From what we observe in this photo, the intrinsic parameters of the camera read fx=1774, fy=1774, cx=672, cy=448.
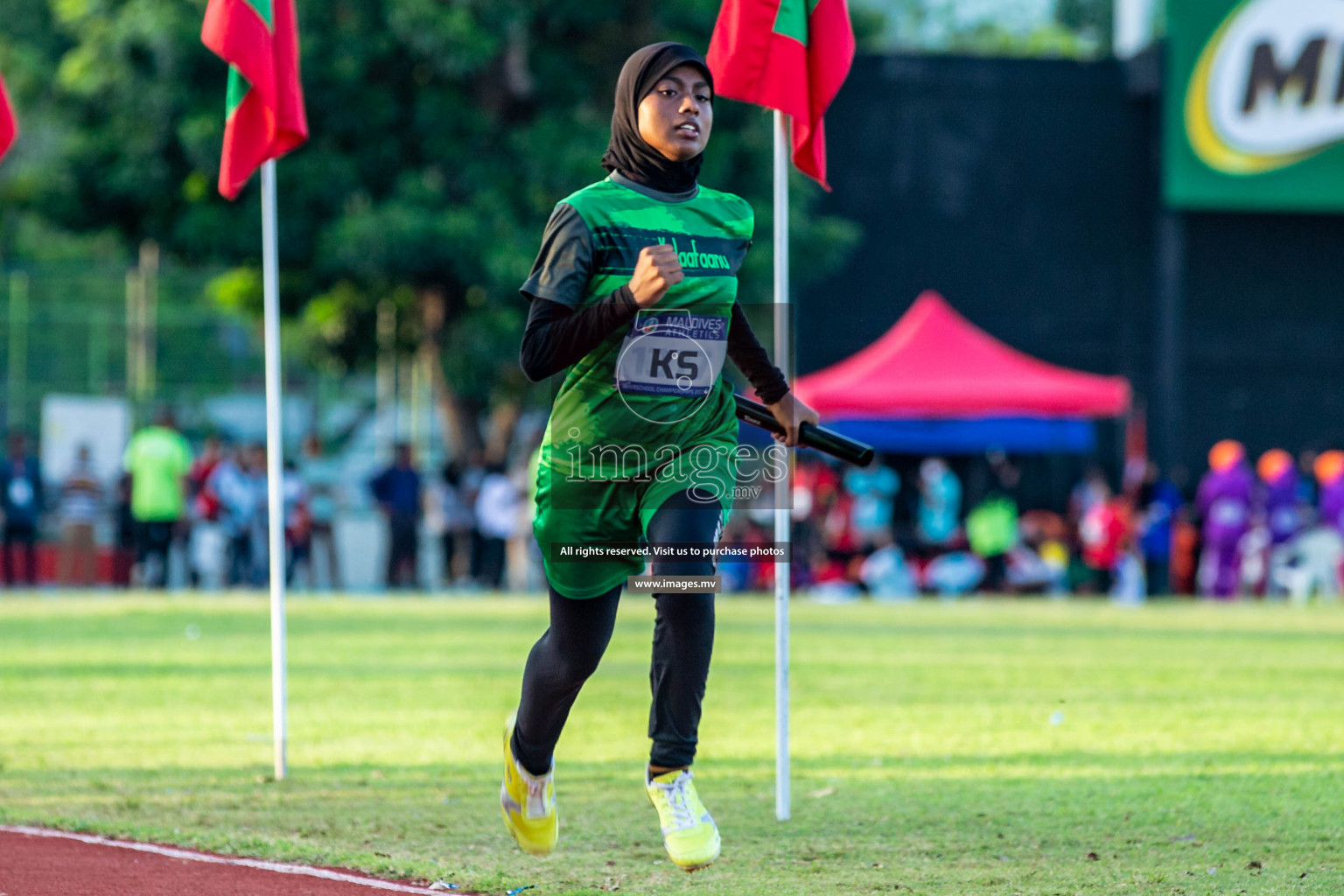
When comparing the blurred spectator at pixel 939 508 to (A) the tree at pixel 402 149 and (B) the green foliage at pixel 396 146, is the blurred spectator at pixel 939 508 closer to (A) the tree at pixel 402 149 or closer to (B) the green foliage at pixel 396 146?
(B) the green foliage at pixel 396 146

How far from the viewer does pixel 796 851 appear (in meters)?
5.81

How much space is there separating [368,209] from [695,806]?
18185 mm

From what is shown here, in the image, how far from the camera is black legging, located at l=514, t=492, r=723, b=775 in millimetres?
4859

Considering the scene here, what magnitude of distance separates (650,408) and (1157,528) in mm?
17815

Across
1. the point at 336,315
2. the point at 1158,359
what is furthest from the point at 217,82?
the point at 1158,359

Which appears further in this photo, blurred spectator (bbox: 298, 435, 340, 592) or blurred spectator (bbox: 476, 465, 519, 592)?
blurred spectator (bbox: 298, 435, 340, 592)

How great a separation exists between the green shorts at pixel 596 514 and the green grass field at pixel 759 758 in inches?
38.8

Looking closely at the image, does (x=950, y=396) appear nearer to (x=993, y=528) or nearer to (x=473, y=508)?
(x=993, y=528)

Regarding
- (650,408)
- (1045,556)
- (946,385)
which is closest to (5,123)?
(650,408)

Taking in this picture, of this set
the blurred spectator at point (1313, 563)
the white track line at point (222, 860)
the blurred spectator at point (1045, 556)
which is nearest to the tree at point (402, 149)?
the blurred spectator at point (1045, 556)

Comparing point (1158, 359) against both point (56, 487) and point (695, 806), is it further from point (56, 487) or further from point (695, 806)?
point (695, 806)

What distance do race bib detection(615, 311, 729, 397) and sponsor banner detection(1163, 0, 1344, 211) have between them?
22.0 m

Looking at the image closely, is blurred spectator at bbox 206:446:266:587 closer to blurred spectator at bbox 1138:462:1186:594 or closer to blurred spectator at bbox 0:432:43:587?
blurred spectator at bbox 0:432:43:587

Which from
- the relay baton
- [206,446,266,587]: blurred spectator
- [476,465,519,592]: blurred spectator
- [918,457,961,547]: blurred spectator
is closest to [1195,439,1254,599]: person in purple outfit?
[918,457,961,547]: blurred spectator
